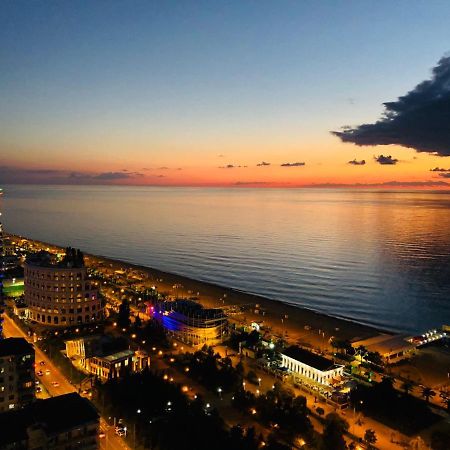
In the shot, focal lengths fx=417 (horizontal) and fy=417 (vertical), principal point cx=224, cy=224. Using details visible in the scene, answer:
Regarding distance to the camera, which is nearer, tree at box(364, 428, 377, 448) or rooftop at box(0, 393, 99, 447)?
rooftop at box(0, 393, 99, 447)

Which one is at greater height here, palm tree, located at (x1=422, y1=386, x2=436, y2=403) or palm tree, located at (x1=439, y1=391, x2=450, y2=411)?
palm tree, located at (x1=422, y1=386, x2=436, y2=403)

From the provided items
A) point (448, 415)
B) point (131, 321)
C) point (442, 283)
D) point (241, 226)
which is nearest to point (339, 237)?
point (241, 226)

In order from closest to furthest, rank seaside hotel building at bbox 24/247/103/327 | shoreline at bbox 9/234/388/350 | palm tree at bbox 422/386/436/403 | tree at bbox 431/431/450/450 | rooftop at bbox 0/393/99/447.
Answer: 1. rooftop at bbox 0/393/99/447
2. tree at bbox 431/431/450/450
3. palm tree at bbox 422/386/436/403
4. shoreline at bbox 9/234/388/350
5. seaside hotel building at bbox 24/247/103/327

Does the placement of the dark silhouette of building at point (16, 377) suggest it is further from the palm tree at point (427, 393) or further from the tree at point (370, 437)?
the palm tree at point (427, 393)

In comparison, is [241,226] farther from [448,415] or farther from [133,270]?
[448,415]

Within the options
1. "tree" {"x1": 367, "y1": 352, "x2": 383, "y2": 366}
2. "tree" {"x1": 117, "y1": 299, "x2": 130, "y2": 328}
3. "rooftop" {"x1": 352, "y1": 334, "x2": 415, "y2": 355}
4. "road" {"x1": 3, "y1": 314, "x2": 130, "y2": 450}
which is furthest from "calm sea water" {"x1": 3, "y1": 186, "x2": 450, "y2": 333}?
"road" {"x1": 3, "y1": 314, "x2": 130, "y2": 450}

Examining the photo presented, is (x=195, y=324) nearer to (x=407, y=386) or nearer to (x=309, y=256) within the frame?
(x=407, y=386)

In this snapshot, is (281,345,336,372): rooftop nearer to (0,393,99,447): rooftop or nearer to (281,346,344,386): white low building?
(281,346,344,386): white low building
